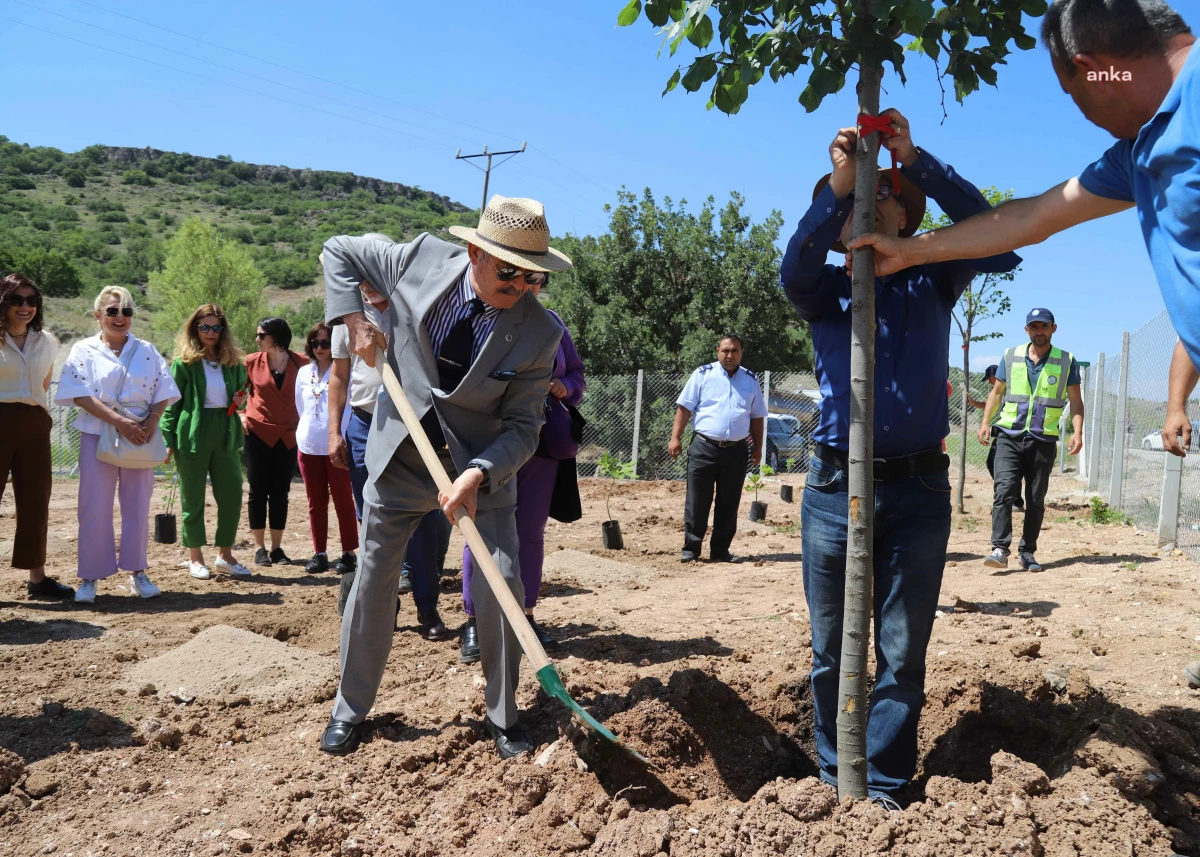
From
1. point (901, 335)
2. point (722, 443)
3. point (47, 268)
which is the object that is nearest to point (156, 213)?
point (47, 268)

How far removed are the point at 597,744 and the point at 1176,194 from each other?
7.59ft

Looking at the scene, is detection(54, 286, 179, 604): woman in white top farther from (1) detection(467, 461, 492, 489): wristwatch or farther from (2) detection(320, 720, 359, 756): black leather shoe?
(1) detection(467, 461, 492, 489): wristwatch

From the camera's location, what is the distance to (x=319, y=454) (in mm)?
6715

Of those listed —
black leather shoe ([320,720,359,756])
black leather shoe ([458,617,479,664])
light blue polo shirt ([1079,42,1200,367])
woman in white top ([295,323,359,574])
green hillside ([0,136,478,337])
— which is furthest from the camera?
green hillside ([0,136,478,337])

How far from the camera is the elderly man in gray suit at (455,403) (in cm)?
318

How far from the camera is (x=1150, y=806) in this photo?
253 cm

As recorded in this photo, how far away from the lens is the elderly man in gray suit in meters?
3.18

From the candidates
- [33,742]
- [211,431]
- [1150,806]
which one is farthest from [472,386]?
[211,431]

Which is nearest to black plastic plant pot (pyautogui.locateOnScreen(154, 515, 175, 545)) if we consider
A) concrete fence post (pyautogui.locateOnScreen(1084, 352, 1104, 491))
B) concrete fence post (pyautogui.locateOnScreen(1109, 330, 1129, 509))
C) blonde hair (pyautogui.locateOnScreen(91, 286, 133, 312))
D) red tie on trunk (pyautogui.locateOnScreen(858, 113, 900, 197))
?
blonde hair (pyautogui.locateOnScreen(91, 286, 133, 312))

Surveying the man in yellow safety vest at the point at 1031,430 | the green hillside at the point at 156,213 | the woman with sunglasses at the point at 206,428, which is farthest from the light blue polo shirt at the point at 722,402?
the green hillside at the point at 156,213

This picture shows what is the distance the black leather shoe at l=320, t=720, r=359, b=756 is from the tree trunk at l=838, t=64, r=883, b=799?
71.7 inches

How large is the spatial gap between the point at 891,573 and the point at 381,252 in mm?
2214

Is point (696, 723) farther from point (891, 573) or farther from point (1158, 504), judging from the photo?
point (1158, 504)

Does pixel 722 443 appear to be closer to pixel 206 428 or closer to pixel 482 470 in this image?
pixel 206 428
